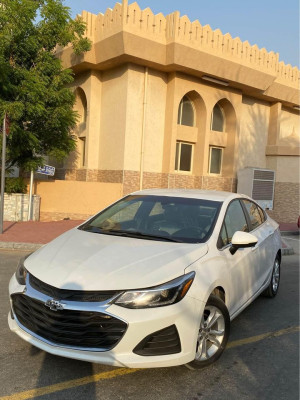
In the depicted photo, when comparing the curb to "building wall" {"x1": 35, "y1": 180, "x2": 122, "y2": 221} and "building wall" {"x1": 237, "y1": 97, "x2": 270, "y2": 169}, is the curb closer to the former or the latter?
"building wall" {"x1": 35, "y1": 180, "x2": 122, "y2": 221}

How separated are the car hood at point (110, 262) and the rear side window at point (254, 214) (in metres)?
1.63

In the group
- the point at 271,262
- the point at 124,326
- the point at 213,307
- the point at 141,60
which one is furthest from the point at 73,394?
the point at 141,60

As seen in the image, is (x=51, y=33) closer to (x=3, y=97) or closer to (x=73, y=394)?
(x=3, y=97)

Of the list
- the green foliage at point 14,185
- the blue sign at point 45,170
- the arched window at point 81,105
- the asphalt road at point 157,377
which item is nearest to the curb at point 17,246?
the blue sign at point 45,170

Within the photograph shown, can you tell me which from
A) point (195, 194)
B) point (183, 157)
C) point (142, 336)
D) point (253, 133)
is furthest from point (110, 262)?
point (253, 133)

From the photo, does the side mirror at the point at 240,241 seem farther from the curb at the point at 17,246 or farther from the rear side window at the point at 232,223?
the curb at the point at 17,246

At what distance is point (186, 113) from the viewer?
16.9 metres

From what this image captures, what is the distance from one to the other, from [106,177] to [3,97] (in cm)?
543

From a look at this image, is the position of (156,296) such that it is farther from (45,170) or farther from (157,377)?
(45,170)

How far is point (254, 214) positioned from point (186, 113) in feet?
40.4

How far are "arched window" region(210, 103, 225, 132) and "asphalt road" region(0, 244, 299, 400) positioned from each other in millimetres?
14813

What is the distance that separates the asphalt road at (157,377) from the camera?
9.61 feet

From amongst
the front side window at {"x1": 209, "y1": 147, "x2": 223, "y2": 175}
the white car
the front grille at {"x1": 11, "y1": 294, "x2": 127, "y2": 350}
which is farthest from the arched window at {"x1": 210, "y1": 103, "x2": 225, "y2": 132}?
the front grille at {"x1": 11, "y1": 294, "x2": 127, "y2": 350}

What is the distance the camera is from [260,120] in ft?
64.0
